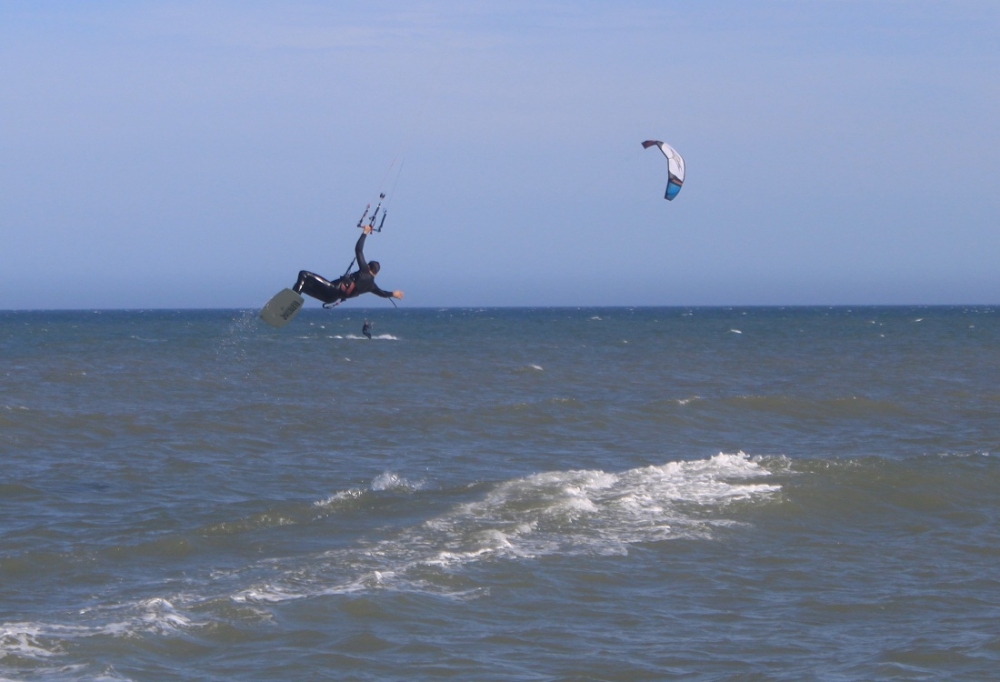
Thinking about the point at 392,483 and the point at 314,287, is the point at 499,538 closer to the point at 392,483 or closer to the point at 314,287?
the point at 314,287

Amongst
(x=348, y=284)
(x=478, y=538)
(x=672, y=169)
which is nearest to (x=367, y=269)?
(x=348, y=284)

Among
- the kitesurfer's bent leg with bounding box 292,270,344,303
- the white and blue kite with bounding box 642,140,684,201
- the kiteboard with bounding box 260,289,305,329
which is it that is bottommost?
the kiteboard with bounding box 260,289,305,329

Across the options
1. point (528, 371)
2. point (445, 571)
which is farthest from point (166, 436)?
point (528, 371)

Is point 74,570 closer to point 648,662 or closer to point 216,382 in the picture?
point 648,662

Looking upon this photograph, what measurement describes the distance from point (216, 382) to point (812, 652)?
21700mm

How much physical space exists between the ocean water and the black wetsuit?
7.18ft

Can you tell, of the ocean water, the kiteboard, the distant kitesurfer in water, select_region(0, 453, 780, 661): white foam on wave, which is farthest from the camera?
the kiteboard

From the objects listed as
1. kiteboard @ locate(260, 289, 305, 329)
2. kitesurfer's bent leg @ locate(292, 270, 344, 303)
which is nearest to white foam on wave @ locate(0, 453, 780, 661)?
kiteboard @ locate(260, 289, 305, 329)

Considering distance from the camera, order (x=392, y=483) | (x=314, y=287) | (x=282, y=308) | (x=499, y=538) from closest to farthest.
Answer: (x=499, y=538) → (x=314, y=287) → (x=282, y=308) → (x=392, y=483)

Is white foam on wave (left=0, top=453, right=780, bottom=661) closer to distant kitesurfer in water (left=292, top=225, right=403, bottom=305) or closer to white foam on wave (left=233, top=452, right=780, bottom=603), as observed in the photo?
white foam on wave (left=233, top=452, right=780, bottom=603)

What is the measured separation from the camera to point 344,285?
411 inches

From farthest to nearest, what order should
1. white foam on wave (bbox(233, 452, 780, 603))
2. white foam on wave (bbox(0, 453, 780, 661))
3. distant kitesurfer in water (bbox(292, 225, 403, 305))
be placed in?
distant kitesurfer in water (bbox(292, 225, 403, 305)), white foam on wave (bbox(233, 452, 780, 603)), white foam on wave (bbox(0, 453, 780, 661))

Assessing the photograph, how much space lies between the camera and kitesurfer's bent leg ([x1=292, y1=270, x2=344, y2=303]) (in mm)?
10656

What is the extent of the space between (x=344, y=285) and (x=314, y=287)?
1.40 ft
